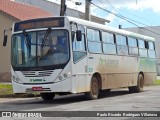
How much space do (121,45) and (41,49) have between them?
6224 millimetres

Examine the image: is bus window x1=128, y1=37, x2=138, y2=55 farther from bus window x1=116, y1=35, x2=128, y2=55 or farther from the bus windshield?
the bus windshield

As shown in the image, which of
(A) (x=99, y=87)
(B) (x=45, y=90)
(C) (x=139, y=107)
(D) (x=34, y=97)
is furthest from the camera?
(D) (x=34, y=97)

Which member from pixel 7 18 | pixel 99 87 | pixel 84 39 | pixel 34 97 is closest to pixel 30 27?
pixel 84 39

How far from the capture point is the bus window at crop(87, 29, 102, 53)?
61.7 feet

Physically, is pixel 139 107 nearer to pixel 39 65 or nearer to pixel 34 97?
pixel 39 65

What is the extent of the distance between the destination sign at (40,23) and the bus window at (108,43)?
11.3 ft

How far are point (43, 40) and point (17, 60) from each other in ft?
4.61

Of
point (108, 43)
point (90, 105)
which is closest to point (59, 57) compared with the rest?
point (90, 105)

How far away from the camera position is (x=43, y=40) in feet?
56.9

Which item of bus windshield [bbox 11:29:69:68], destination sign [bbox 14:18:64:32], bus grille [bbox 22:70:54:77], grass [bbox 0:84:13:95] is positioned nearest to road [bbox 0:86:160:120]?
bus grille [bbox 22:70:54:77]

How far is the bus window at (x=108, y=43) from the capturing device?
2025cm

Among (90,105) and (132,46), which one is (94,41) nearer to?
(90,105)

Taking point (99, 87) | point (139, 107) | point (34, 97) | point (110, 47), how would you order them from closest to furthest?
point (139, 107), point (99, 87), point (110, 47), point (34, 97)

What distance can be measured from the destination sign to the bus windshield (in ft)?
0.81
